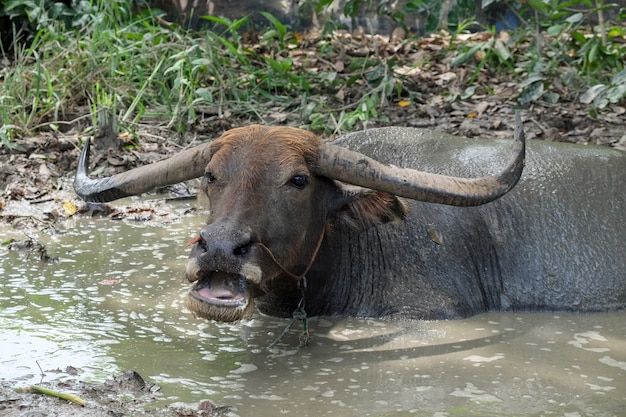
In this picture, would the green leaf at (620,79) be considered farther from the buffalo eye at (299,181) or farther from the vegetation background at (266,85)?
the buffalo eye at (299,181)

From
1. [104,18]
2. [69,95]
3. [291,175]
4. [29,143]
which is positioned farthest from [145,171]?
[104,18]

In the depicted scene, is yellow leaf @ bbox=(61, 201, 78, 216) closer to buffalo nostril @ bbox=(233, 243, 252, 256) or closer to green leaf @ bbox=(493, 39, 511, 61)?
buffalo nostril @ bbox=(233, 243, 252, 256)

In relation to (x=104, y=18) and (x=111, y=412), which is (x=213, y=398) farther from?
(x=104, y=18)

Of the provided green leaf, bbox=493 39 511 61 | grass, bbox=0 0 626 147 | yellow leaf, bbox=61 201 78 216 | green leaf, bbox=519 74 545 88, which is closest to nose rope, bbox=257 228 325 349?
yellow leaf, bbox=61 201 78 216

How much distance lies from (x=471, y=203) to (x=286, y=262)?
2.81ft

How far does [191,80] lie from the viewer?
846cm

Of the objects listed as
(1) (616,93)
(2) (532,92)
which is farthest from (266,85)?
(1) (616,93)

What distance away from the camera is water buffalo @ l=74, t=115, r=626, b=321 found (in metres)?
4.34

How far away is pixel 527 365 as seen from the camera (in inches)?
172

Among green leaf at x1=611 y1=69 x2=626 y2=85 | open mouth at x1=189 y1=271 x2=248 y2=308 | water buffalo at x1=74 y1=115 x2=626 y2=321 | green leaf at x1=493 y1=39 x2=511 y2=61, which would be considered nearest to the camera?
open mouth at x1=189 y1=271 x2=248 y2=308

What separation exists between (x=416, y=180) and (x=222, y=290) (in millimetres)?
1021

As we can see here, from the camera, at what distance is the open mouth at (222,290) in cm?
407

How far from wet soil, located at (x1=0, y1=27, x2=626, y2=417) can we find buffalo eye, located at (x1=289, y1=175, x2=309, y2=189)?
1960 mm

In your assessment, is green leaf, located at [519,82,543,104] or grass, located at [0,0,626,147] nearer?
green leaf, located at [519,82,543,104]
